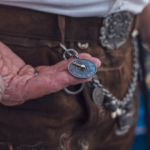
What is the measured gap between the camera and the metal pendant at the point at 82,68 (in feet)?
1.80

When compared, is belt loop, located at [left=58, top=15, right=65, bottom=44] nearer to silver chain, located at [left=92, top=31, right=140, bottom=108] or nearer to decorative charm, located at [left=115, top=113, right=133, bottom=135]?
silver chain, located at [left=92, top=31, right=140, bottom=108]

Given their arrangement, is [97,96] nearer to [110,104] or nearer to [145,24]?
[110,104]

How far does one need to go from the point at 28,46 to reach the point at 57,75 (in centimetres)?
20

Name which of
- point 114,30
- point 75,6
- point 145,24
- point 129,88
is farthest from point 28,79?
point 145,24

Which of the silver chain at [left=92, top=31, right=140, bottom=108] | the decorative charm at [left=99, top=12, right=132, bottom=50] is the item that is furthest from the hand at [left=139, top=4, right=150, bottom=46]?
the decorative charm at [left=99, top=12, right=132, bottom=50]

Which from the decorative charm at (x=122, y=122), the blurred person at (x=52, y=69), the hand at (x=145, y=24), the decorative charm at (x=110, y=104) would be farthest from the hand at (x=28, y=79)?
the hand at (x=145, y=24)

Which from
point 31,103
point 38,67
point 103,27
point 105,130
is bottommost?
point 105,130

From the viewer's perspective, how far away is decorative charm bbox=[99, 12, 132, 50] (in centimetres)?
74

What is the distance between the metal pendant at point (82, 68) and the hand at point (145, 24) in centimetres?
72

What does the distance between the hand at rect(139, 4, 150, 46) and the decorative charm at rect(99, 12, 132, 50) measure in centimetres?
38

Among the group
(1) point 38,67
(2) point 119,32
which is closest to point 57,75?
(1) point 38,67

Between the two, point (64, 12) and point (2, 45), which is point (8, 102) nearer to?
point (2, 45)

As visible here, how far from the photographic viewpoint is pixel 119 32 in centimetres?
→ 78

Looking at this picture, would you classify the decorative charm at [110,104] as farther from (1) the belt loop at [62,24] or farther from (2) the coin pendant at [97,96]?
(1) the belt loop at [62,24]
